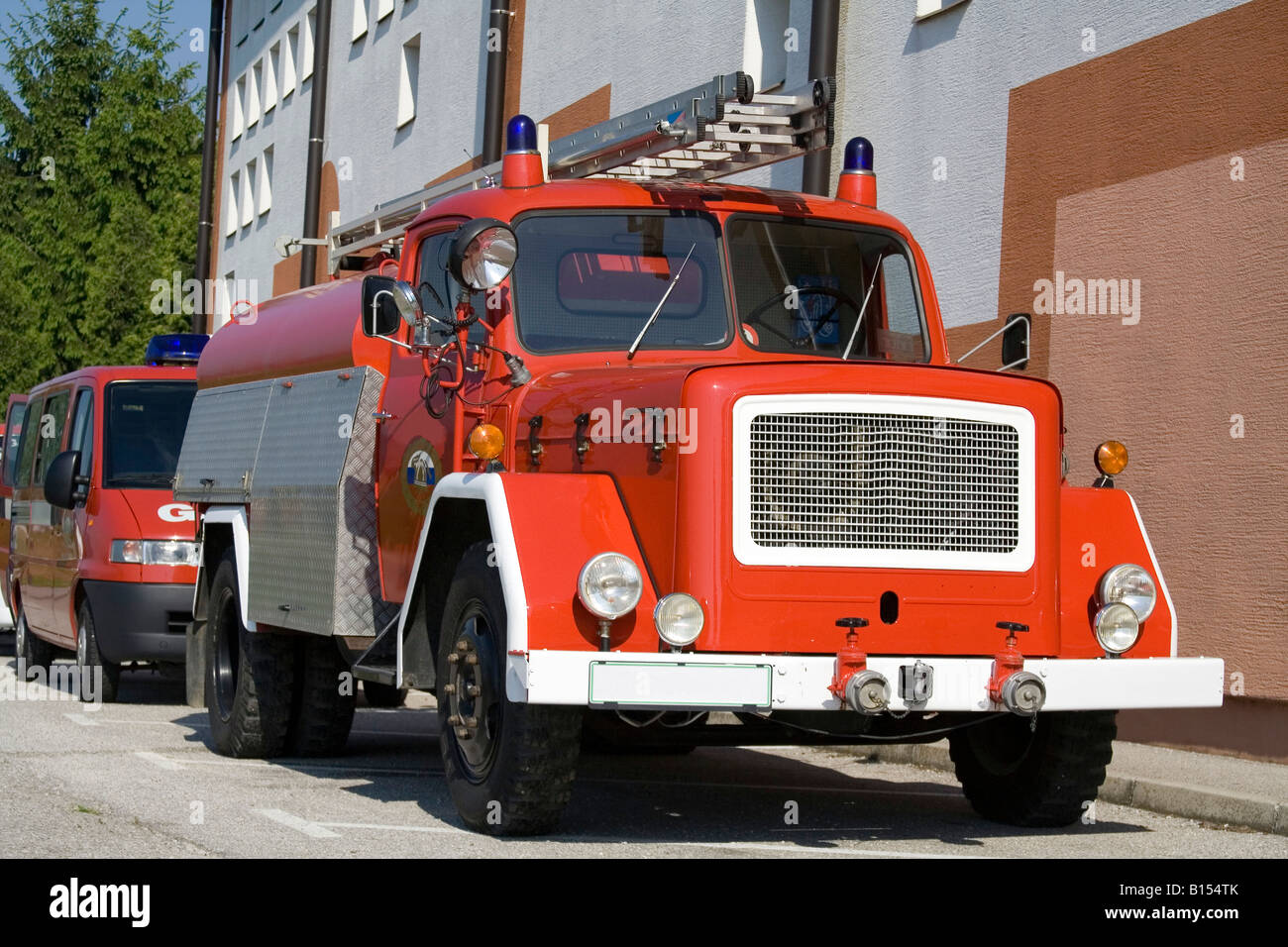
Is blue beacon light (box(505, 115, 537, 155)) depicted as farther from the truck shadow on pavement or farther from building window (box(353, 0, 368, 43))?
building window (box(353, 0, 368, 43))

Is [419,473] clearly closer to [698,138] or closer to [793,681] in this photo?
[698,138]

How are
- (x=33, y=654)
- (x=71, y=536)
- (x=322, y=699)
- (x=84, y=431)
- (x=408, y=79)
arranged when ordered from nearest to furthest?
(x=322, y=699) → (x=71, y=536) → (x=84, y=431) → (x=33, y=654) → (x=408, y=79)

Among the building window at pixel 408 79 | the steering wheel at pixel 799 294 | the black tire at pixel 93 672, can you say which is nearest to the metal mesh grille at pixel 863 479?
the steering wheel at pixel 799 294

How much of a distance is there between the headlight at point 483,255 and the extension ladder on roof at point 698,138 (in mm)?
1147

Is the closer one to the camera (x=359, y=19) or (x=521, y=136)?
(x=521, y=136)

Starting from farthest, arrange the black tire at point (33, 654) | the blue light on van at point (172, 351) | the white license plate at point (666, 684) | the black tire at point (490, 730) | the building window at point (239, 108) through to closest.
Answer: the building window at point (239, 108) < the black tire at point (33, 654) < the blue light on van at point (172, 351) < the black tire at point (490, 730) < the white license plate at point (666, 684)

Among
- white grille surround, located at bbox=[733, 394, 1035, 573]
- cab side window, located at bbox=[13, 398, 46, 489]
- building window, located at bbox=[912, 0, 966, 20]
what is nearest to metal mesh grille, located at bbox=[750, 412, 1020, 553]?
white grille surround, located at bbox=[733, 394, 1035, 573]

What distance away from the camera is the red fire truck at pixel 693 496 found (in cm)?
683

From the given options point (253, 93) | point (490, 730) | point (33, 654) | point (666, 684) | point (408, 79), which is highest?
point (253, 93)

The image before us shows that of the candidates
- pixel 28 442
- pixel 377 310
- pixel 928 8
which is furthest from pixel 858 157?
pixel 28 442

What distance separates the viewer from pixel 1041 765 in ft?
26.0

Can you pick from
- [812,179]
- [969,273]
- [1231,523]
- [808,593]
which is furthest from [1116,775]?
[812,179]

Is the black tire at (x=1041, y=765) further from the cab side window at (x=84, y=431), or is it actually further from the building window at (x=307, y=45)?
the building window at (x=307, y=45)

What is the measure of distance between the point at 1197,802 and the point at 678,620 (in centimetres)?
332
